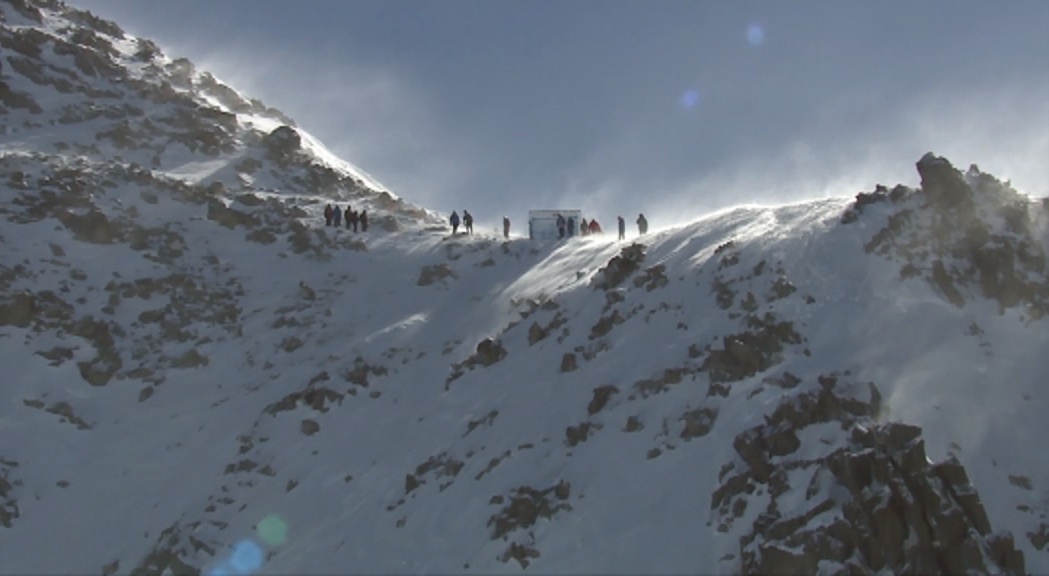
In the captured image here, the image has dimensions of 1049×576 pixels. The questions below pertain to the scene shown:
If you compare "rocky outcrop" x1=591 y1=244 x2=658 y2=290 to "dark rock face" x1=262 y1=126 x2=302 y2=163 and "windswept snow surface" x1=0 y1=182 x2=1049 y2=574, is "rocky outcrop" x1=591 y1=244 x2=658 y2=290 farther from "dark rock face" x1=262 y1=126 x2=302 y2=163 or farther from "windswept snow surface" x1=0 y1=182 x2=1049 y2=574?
"dark rock face" x1=262 y1=126 x2=302 y2=163

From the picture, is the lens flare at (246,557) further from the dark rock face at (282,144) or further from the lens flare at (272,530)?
the dark rock face at (282,144)

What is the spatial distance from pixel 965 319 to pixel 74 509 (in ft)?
82.5

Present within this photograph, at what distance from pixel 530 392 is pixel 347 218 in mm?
23516

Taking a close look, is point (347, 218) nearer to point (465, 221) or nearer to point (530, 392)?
point (465, 221)

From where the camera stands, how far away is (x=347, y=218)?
50.6 metres

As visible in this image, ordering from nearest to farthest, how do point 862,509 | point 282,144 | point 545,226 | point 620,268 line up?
1. point 862,509
2. point 620,268
3. point 545,226
4. point 282,144

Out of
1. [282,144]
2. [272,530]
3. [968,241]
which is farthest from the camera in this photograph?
[282,144]

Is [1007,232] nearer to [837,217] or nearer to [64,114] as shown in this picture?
[837,217]

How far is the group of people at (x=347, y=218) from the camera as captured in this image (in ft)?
166

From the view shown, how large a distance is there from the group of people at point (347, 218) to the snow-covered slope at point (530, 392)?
2676 millimetres

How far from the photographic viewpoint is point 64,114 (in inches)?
2229

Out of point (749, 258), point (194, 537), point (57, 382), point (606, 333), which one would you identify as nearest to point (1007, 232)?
point (749, 258)

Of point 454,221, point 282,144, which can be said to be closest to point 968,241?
point 454,221

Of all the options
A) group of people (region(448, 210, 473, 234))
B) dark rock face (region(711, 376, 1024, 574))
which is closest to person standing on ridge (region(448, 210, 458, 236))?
group of people (region(448, 210, 473, 234))
